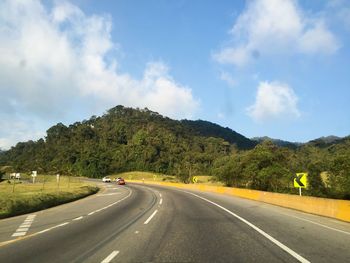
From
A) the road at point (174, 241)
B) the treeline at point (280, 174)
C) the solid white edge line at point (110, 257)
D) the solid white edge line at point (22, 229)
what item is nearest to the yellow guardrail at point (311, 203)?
the road at point (174, 241)

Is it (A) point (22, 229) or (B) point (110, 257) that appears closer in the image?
(B) point (110, 257)

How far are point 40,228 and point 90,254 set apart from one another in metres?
6.11

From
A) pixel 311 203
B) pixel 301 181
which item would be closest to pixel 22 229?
pixel 311 203

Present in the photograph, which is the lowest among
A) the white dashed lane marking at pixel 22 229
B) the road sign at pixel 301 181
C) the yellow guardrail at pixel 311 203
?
the white dashed lane marking at pixel 22 229

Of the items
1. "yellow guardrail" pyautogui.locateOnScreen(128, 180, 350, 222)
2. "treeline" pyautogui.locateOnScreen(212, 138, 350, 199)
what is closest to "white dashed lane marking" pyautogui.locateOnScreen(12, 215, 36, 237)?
"yellow guardrail" pyautogui.locateOnScreen(128, 180, 350, 222)

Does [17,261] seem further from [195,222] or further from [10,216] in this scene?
[10,216]

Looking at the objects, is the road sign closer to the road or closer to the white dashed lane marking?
the road

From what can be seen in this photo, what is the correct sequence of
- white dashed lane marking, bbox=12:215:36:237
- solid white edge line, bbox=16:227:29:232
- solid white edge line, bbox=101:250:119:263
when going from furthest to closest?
solid white edge line, bbox=16:227:29:232 → white dashed lane marking, bbox=12:215:36:237 → solid white edge line, bbox=101:250:119:263

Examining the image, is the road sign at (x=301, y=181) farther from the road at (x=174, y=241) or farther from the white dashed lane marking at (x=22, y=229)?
the white dashed lane marking at (x=22, y=229)

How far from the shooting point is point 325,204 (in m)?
20.4

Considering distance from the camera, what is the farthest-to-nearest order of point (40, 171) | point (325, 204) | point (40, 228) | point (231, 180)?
point (40, 171) < point (231, 180) < point (325, 204) < point (40, 228)

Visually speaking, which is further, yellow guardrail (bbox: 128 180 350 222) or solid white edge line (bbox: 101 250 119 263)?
yellow guardrail (bbox: 128 180 350 222)

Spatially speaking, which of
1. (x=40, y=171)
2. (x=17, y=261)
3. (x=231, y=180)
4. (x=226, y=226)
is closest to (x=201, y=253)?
(x=17, y=261)

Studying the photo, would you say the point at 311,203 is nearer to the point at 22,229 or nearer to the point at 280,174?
the point at 22,229
